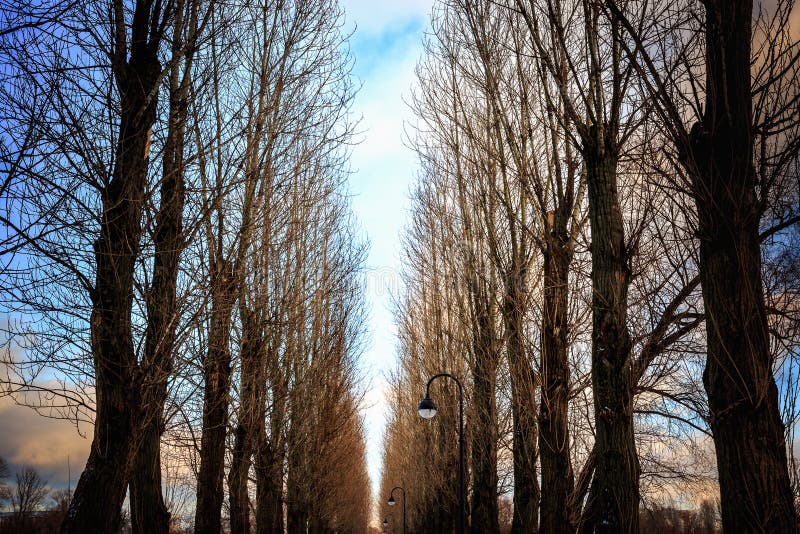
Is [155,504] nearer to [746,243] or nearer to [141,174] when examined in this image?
[141,174]

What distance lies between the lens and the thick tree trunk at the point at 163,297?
607 centimetres

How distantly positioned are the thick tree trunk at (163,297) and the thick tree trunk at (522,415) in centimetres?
488

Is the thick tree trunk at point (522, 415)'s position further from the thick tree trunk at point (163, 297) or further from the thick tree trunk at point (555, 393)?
the thick tree trunk at point (163, 297)

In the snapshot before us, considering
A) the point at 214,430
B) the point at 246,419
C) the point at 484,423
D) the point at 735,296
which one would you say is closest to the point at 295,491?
the point at 484,423

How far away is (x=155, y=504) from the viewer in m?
6.71

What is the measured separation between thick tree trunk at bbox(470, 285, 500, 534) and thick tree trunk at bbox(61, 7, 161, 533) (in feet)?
25.7

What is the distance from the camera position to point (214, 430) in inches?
337

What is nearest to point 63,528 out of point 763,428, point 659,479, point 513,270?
point 763,428

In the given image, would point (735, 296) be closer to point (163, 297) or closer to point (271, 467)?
point (163, 297)

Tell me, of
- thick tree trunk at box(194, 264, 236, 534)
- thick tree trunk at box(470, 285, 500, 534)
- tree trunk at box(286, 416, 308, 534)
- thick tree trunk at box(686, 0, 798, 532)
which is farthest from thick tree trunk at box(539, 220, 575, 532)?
tree trunk at box(286, 416, 308, 534)

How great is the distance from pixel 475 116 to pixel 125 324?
7.88 m

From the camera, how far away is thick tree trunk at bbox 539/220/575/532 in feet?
26.2

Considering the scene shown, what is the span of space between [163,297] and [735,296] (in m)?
5.16

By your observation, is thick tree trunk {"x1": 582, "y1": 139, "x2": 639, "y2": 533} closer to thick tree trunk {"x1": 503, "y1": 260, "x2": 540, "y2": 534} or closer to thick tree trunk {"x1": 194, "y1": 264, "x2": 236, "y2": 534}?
thick tree trunk {"x1": 503, "y1": 260, "x2": 540, "y2": 534}
